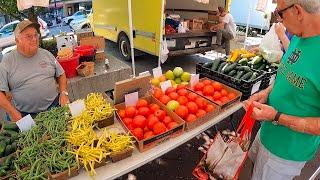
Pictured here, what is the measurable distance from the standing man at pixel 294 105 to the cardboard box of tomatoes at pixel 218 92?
27.5 inches

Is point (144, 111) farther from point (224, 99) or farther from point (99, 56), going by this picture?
point (99, 56)

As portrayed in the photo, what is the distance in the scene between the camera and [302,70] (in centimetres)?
162

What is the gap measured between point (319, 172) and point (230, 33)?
5131mm

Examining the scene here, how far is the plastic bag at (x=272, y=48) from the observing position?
359 centimetres

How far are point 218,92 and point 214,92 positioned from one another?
0.16 feet

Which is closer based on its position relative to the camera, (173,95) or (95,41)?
(173,95)

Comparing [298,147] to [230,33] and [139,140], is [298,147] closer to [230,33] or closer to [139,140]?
[139,140]

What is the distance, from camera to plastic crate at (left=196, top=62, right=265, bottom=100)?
302 centimetres

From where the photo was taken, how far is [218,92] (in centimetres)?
294

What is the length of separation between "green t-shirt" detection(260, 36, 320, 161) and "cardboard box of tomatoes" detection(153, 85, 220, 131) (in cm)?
63

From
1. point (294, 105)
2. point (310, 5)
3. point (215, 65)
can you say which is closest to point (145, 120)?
point (294, 105)

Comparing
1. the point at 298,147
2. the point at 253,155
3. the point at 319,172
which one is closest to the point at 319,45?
the point at 298,147

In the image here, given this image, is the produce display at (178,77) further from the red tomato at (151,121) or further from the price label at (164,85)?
the red tomato at (151,121)

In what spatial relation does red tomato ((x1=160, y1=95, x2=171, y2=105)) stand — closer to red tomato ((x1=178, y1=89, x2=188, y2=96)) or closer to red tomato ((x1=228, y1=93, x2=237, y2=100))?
red tomato ((x1=178, y1=89, x2=188, y2=96))
